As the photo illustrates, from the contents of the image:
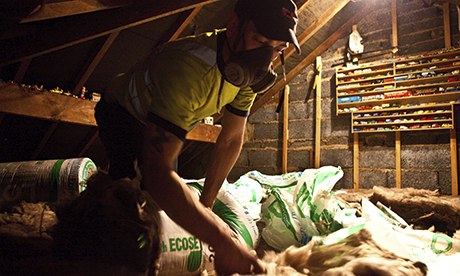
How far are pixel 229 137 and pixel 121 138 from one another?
0.46 meters

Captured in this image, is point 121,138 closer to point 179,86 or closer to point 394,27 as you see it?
point 179,86

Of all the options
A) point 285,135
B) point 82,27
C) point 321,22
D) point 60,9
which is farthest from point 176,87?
point 285,135

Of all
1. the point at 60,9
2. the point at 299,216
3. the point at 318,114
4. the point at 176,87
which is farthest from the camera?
the point at 318,114

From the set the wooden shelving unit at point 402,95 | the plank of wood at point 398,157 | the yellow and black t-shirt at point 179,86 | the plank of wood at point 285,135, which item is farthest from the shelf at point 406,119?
the yellow and black t-shirt at point 179,86

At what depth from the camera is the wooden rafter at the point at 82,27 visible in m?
2.02

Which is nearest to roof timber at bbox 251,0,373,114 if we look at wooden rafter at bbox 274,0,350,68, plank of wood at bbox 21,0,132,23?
wooden rafter at bbox 274,0,350,68

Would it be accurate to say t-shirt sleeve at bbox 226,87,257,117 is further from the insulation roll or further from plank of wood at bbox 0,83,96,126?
plank of wood at bbox 0,83,96,126

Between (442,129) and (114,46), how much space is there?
11.5 feet

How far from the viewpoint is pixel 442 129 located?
10.6 feet

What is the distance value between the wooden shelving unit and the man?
2852mm

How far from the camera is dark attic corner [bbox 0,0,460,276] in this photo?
920 millimetres

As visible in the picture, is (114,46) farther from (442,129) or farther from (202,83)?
(442,129)

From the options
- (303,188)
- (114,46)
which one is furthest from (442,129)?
(114,46)

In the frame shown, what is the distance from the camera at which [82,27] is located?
6.75 ft
